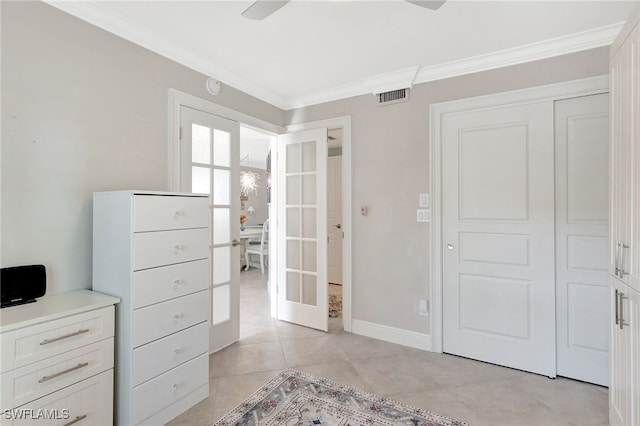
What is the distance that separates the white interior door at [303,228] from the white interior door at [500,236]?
1196 mm

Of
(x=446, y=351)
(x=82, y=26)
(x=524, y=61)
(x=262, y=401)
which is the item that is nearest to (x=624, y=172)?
(x=524, y=61)

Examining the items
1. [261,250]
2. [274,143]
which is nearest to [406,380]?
[274,143]

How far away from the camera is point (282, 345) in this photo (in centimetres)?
284

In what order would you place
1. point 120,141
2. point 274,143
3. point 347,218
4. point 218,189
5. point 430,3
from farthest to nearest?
point 274,143, point 347,218, point 218,189, point 120,141, point 430,3

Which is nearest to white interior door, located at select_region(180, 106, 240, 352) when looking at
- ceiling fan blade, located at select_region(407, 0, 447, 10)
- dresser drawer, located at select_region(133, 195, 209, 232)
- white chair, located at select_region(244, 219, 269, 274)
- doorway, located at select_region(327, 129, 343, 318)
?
dresser drawer, located at select_region(133, 195, 209, 232)

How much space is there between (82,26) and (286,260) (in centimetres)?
256

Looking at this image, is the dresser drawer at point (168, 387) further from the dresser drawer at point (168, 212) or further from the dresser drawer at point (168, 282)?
the dresser drawer at point (168, 212)

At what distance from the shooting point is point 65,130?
5.85 ft

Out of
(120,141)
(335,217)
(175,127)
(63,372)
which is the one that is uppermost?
(175,127)

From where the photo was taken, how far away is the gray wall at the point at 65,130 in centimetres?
159

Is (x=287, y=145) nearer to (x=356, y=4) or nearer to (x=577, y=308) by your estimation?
(x=356, y=4)

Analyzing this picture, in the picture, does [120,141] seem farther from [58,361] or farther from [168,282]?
[58,361]

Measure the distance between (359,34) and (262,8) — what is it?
0.90 metres

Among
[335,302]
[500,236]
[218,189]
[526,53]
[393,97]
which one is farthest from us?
[335,302]
